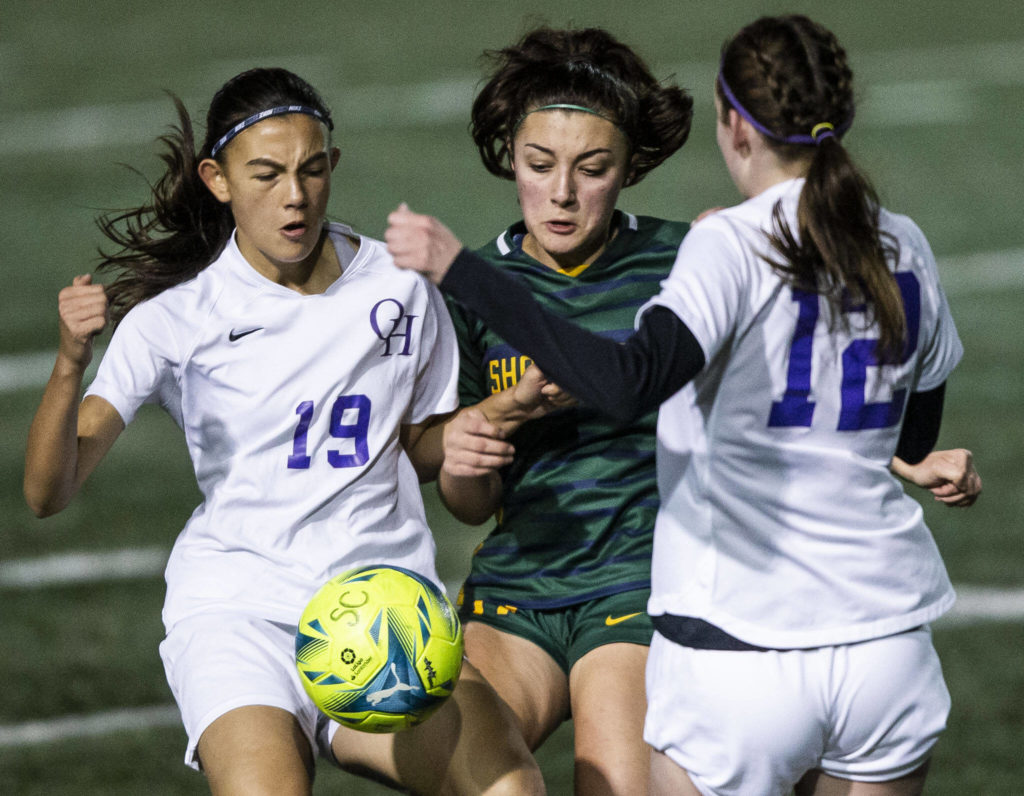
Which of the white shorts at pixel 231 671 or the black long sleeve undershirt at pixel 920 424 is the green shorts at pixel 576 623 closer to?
the white shorts at pixel 231 671

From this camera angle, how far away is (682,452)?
3.12 m

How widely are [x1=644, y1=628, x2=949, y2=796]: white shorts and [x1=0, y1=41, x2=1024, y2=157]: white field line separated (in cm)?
1054

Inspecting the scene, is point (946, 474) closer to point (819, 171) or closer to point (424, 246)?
point (819, 171)

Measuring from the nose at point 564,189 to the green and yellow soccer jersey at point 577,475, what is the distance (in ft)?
0.87

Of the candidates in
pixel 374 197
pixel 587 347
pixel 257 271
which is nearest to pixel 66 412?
pixel 257 271

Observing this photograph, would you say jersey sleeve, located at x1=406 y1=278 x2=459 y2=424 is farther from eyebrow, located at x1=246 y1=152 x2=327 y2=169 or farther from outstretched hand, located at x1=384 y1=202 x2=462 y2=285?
outstretched hand, located at x1=384 y1=202 x2=462 y2=285

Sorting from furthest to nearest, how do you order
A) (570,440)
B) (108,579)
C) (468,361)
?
(108,579), (468,361), (570,440)

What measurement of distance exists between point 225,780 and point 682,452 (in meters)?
1.29

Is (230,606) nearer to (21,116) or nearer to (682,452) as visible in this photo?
(682,452)

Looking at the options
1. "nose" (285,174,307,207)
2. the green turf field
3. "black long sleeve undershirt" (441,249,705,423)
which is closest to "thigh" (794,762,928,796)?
"black long sleeve undershirt" (441,249,705,423)

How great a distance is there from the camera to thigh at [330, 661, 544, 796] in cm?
350

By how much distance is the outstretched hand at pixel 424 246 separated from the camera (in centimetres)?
276

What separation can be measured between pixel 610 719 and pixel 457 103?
11.1 metres

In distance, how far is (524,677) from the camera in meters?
3.88
